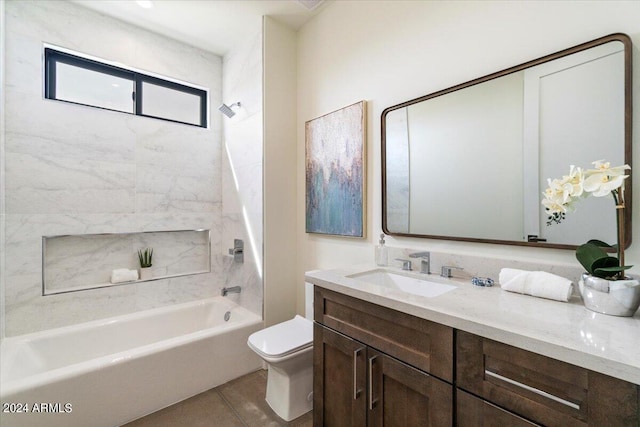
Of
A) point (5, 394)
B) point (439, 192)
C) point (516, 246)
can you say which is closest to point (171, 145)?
point (5, 394)

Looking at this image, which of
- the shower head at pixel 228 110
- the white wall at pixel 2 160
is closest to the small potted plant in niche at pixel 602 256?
the shower head at pixel 228 110

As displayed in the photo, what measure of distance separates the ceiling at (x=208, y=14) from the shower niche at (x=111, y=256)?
6.14ft

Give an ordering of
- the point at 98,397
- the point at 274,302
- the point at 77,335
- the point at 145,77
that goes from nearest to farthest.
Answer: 1. the point at 98,397
2. the point at 77,335
3. the point at 274,302
4. the point at 145,77

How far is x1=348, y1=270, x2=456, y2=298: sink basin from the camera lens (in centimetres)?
137

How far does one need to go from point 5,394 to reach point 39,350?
706 millimetres

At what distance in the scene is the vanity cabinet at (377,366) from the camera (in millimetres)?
951

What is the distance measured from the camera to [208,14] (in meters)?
2.34

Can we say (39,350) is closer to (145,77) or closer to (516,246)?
(145,77)

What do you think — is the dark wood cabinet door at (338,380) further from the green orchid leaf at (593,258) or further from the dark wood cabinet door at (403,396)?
the green orchid leaf at (593,258)

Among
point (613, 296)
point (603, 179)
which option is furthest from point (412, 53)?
point (613, 296)

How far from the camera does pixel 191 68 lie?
287 cm

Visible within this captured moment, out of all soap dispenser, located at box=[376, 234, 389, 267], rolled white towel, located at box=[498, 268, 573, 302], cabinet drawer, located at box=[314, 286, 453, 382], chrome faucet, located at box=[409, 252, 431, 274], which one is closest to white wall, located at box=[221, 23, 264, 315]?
soap dispenser, located at box=[376, 234, 389, 267]

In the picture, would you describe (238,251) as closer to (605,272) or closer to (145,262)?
(145,262)

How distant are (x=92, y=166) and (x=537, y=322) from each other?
120 inches
